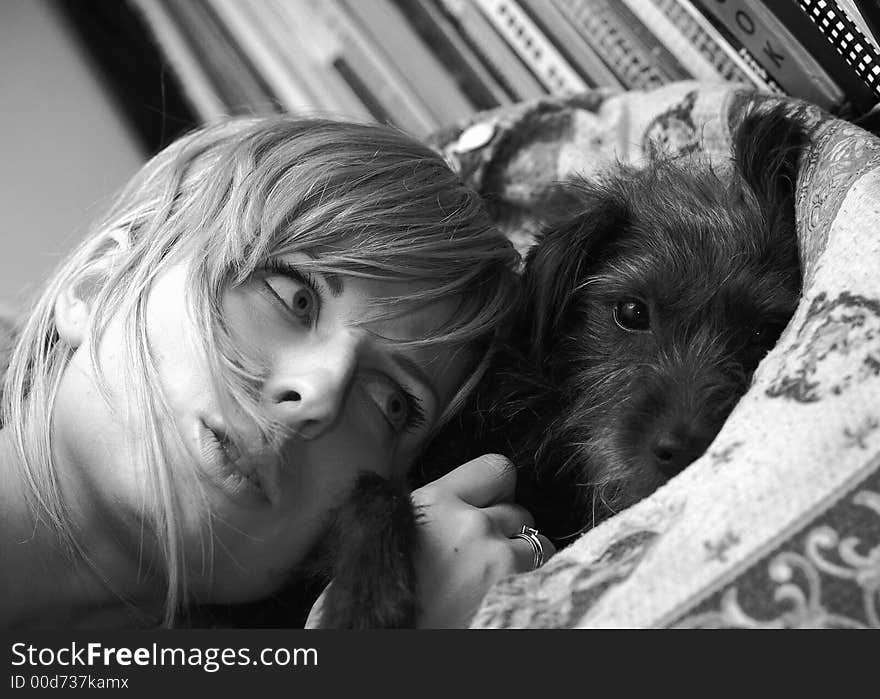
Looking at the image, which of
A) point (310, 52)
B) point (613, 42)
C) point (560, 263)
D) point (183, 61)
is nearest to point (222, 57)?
point (183, 61)

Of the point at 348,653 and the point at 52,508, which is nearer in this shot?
the point at 348,653

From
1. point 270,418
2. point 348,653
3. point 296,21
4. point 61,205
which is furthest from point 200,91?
point 348,653

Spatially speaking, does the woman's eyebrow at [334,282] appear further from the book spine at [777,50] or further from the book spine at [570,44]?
the book spine at [570,44]

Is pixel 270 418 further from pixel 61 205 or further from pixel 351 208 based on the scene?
pixel 61 205

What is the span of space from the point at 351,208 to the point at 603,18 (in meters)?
0.75

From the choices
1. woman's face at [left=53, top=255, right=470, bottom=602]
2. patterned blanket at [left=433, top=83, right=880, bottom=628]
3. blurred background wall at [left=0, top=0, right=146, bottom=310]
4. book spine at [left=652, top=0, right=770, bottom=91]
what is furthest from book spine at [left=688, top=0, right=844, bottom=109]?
blurred background wall at [left=0, top=0, right=146, bottom=310]

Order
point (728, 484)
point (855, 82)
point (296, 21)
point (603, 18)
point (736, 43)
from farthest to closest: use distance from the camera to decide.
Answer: point (296, 21) < point (603, 18) < point (736, 43) < point (855, 82) < point (728, 484)

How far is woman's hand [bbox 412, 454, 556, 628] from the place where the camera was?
2.97 feet

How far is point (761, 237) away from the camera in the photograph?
1222mm

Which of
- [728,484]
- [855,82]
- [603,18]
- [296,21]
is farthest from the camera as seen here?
[296,21]

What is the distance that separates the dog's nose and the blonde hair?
13.1 inches

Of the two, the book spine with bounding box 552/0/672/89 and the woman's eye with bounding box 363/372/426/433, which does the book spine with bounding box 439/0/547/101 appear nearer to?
the book spine with bounding box 552/0/672/89

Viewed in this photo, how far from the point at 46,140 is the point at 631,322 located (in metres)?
1.66

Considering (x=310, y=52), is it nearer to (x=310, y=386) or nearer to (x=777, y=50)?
(x=777, y=50)
